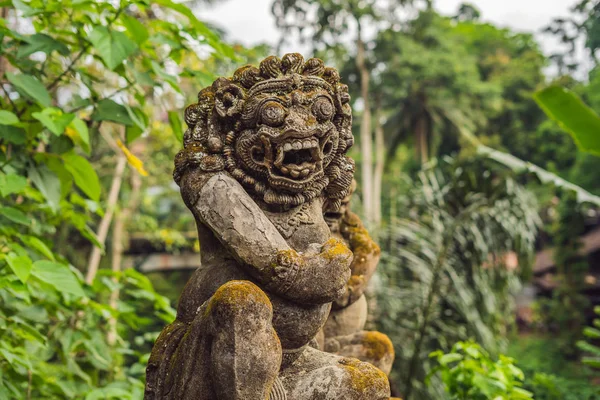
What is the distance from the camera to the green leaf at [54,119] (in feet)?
8.18

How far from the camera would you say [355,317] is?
2834mm

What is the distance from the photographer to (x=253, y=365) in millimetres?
1960

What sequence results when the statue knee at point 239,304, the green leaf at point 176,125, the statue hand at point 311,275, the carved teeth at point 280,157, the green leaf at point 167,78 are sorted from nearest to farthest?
the statue knee at point 239,304 → the statue hand at point 311,275 → the carved teeth at point 280,157 → the green leaf at point 167,78 → the green leaf at point 176,125

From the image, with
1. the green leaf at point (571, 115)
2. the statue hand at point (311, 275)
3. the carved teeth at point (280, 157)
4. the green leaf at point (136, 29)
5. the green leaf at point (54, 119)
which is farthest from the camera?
the green leaf at point (136, 29)

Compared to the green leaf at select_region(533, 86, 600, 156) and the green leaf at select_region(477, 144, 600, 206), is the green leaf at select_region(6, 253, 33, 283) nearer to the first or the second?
the green leaf at select_region(533, 86, 600, 156)

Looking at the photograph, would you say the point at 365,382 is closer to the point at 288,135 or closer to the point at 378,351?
the point at 378,351

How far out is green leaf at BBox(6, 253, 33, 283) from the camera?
94.0 inches

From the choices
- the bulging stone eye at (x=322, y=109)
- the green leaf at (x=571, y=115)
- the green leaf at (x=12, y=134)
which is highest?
the bulging stone eye at (x=322, y=109)

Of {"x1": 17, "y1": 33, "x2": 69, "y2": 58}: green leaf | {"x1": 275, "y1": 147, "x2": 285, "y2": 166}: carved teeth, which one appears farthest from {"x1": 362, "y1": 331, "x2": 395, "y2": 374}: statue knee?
{"x1": 17, "y1": 33, "x2": 69, "y2": 58}: green leaf

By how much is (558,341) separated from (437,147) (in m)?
13.4

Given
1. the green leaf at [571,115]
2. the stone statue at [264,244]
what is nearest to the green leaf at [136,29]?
the stone statue at [264,244]

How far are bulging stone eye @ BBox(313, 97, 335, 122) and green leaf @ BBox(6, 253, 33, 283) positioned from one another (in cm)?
139

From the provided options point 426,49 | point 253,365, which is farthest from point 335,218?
point 426,49

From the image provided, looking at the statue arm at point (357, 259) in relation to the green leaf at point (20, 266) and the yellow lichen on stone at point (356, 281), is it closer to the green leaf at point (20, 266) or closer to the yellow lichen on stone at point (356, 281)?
the yellow lichen on stone at point (356, 281)
